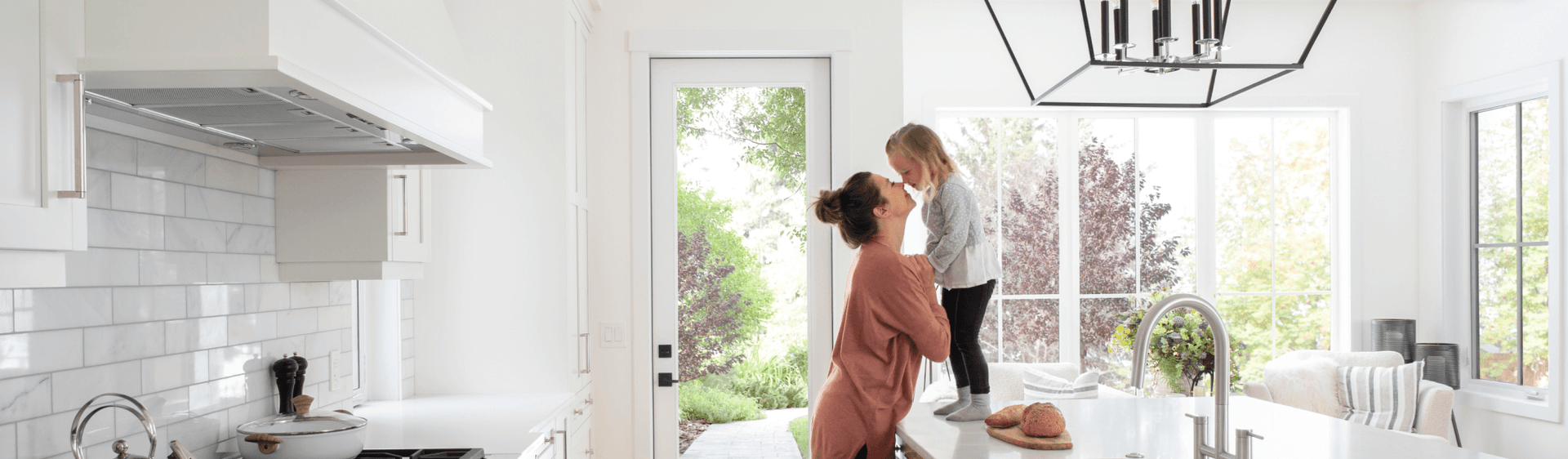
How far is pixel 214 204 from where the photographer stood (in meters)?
1.79

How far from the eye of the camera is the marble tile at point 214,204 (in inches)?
67.4

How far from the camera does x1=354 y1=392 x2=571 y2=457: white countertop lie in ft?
6.47

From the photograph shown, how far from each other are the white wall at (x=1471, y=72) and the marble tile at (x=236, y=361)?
507 cm

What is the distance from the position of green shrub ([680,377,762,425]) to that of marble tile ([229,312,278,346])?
152 cm

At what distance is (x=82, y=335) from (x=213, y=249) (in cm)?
40

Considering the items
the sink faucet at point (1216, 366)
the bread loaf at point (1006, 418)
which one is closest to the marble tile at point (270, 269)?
the bread loaf at point (1006, 418)

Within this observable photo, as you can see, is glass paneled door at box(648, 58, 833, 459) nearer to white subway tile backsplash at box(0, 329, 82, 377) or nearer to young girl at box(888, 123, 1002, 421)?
young girl at box(888, 123, 1002, 421)

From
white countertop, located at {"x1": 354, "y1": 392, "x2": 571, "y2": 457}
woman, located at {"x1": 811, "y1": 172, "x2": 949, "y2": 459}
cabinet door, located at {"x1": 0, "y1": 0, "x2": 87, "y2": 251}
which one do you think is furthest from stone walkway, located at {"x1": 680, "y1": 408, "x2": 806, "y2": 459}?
cabinet door, located at {"x1": 0, "y1": 0, "x2": 87, "y2": 251}

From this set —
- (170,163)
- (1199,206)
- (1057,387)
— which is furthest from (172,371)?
(1199,206)

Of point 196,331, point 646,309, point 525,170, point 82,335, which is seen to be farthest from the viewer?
point 646,309

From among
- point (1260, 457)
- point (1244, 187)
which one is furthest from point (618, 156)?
point (1244, 187)

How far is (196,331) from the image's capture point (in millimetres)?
1705

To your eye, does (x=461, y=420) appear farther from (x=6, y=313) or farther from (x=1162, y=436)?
(x=1162, y=436)

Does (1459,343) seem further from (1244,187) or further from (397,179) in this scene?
(397,179)
